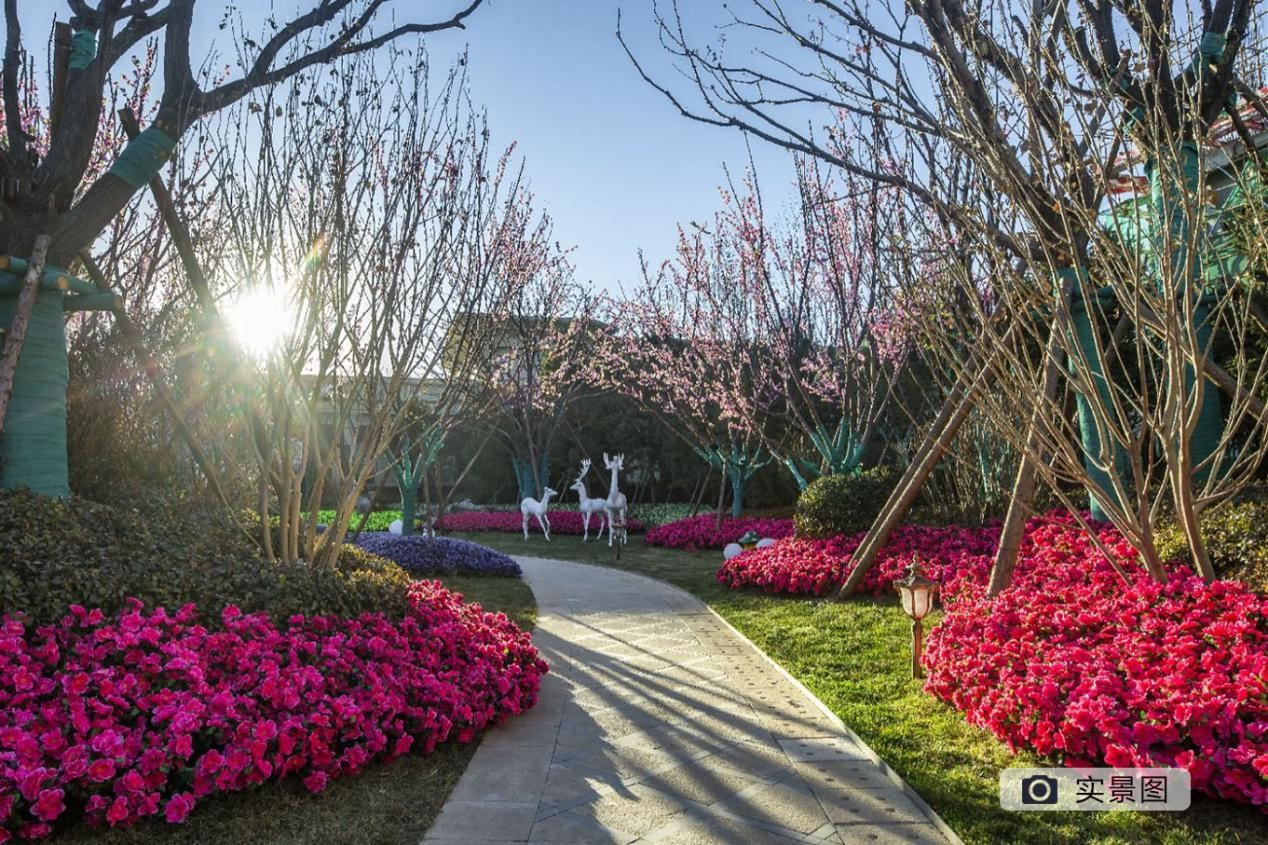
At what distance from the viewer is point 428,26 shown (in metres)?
7.29

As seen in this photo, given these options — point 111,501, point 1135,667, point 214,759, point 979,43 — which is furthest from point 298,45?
point 1135,667

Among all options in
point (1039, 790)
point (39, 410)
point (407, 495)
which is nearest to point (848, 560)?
point (1039, 790)

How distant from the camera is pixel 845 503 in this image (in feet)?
36.2

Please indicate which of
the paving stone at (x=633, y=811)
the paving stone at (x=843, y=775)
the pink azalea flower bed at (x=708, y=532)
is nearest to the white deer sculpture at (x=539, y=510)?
the pink azalea flower bed at (x=708, y=532)

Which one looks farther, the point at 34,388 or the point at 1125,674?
the point at 34,388

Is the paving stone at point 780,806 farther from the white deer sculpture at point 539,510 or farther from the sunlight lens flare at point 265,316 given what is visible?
the white deer sculpture at point 539,510

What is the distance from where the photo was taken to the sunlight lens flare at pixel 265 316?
18.4 ft

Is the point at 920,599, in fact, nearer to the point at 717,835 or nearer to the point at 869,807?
the point at 869,807

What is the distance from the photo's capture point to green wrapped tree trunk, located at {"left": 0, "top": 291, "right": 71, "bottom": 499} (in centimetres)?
564

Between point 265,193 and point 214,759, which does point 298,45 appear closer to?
point 265,193

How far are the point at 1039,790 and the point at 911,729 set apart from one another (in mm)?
1017

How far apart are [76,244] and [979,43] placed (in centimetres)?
618

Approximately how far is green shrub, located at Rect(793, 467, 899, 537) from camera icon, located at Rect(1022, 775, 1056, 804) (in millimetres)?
7292

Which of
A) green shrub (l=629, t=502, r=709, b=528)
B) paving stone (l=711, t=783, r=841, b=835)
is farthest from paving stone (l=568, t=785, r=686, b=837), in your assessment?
green shrub (l=629, t=502, r=709, b=528)
